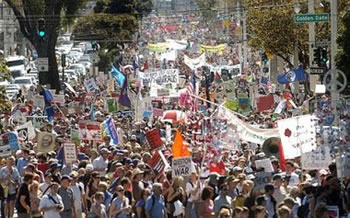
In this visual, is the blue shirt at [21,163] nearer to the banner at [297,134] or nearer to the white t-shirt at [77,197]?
the white t-shirt at [77,197]

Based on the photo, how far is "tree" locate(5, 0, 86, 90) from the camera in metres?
60.5

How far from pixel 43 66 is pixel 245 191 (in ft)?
117

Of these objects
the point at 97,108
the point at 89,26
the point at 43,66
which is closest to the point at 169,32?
the point at 89,26

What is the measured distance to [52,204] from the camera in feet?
60.8

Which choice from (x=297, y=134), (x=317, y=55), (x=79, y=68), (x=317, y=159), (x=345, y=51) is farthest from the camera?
(x=79, y=68)

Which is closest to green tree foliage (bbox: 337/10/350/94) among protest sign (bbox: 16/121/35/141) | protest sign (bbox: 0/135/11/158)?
protest sign (bbox: 16/121/35/141)

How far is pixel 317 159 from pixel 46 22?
134 ft

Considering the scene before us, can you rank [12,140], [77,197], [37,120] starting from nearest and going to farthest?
[77,197]
[12,140]
[37,120]

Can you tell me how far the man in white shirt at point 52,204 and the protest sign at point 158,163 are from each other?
305 centimetres

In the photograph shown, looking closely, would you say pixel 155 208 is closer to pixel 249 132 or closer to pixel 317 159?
pixel 317 159

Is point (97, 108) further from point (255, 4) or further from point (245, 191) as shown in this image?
point (245, 191)

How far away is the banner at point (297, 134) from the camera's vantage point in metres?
20.9

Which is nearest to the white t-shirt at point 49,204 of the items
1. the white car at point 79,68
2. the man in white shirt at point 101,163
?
the man in white shirt at point 101,163

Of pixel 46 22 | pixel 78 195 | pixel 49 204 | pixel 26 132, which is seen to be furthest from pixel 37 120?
pixel 46 22
